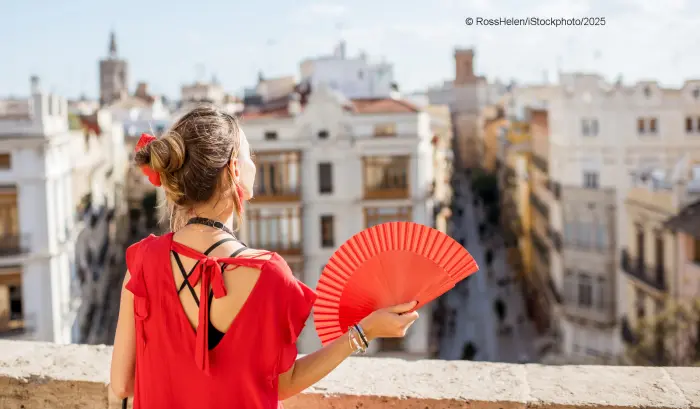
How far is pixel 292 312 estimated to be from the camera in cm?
223

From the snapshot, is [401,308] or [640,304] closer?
[401,308]

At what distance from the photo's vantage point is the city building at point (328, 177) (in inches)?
882

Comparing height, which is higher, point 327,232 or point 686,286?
point 327,232

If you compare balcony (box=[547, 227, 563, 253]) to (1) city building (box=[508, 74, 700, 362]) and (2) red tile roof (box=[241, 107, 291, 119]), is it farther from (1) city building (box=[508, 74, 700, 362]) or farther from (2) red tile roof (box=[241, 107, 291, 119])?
(2) red tile roof (box=[241, 107, 291, 119])

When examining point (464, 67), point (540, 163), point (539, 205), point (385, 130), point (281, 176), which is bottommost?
point (539, 205)

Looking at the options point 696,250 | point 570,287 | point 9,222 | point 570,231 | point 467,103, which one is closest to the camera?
point 696,250

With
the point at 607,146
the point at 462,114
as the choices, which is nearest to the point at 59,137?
the point at 607,146

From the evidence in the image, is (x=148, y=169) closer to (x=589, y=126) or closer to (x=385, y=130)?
(x=385, y=130)

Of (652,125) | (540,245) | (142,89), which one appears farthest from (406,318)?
(142,89)

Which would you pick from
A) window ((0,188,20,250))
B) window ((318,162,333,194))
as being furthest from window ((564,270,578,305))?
window ((0,188,20,250))

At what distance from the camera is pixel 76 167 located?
24406 mm

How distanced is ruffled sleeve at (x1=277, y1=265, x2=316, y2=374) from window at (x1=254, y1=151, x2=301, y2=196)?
2011 centimetres

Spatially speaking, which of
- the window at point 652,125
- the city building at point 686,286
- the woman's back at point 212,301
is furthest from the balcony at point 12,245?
the woman's back at point 212,301

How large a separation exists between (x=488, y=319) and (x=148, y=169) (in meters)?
32.4
